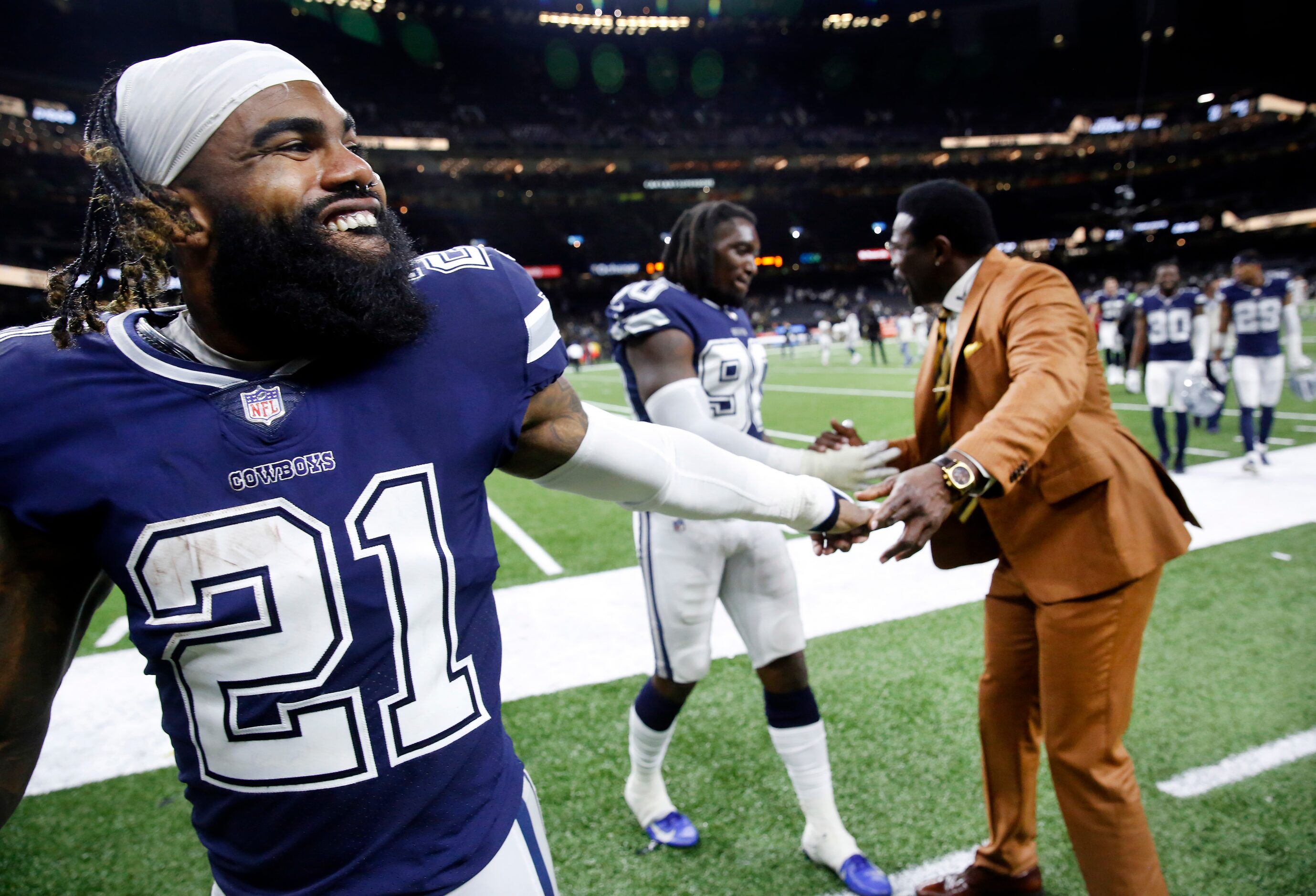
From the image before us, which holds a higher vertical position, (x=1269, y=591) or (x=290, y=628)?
(x=290, y=628)

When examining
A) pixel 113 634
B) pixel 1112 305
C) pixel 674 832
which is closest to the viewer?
pixel 674 832

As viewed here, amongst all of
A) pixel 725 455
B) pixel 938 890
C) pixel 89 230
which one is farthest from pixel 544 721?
pixel 89 230

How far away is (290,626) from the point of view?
1.08 meters

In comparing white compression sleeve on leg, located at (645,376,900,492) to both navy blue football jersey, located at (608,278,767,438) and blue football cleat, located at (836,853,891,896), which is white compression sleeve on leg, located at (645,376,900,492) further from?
blue football cleat, located at (836,853,891,896)

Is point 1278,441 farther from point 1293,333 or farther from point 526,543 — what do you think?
point 526,543

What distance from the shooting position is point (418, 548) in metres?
1.16

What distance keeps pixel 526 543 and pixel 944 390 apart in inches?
198

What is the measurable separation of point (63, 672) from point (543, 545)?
556cm

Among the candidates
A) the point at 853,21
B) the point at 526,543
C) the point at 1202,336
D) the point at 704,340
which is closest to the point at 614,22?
the point at 853,21

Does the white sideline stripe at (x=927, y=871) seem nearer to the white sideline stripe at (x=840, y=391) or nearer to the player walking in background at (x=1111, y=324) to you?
the white sideline stripe at (x=840, y=391)

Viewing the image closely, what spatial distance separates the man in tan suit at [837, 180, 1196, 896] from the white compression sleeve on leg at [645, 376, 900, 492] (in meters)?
0.31

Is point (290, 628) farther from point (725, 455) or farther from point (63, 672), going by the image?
point (725, 455)

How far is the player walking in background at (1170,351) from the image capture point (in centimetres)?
789

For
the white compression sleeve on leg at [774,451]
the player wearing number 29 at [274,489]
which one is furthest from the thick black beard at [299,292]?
the white compression sleeve on leg at [774,451]
